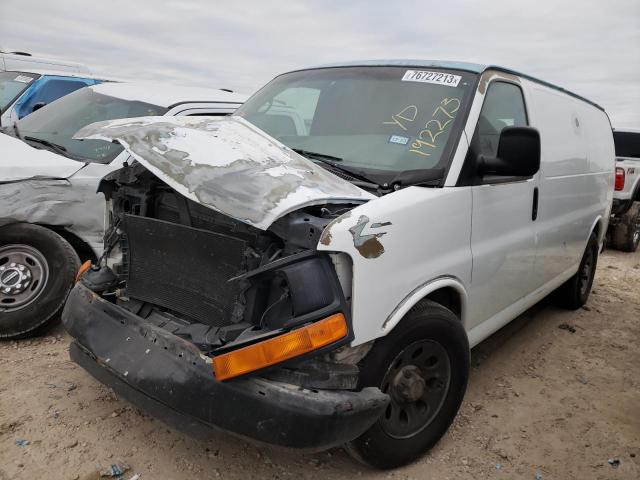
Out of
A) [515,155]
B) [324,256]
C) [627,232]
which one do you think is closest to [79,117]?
[324,256]

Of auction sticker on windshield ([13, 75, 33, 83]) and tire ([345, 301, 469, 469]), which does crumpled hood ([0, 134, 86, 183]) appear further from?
auction sticker on windshield ([13, 75, 33, 83])

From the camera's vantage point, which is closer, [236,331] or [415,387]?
[236,331]

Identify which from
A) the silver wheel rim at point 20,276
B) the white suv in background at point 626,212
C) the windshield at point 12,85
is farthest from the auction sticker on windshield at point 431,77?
the white suv in background at point 626,212

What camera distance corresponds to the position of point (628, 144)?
33.0 feet

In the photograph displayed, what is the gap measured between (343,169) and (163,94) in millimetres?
2915

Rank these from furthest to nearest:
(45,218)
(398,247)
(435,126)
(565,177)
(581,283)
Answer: (581,283), (565,177), (45,218), (435,126), (398,247)

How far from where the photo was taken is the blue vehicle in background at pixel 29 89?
680 cm

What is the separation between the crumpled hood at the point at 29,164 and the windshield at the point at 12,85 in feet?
10.2

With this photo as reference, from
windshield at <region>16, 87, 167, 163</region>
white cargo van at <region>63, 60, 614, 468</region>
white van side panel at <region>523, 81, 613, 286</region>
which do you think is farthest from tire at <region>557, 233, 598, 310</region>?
windshield at <region>16, 87, 167, 163</region>

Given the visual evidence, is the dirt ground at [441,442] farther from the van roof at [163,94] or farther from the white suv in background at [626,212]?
the white suv in background at [626,212]

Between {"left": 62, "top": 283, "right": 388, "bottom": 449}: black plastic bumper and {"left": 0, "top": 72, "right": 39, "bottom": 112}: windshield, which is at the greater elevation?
{"left": 0, "top": 72, "right": 39, "bottom": 112}: windshield

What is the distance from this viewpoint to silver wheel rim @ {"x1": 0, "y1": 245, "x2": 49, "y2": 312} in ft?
12.5

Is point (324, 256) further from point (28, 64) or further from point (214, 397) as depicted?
point (28, 64)

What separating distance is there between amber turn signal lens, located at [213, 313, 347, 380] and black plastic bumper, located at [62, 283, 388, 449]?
0.07 m
